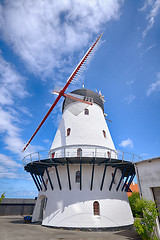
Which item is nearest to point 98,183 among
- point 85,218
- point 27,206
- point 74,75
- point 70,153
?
point 85,218

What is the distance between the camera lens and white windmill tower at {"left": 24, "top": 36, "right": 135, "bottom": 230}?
42.8 ft

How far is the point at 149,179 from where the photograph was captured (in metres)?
10.4

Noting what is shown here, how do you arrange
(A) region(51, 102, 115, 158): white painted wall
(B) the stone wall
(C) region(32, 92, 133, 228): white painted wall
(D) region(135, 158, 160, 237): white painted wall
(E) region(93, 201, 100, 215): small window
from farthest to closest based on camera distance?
(B) the stone wall → (A) region(51, 102, 115, 158): white painted wall → (E) region(93, 201, 100, 215): small window → (C) region(32, 92, 133, 228): white painted wall → (D) region(135, 158, 160, 237): white painted wall

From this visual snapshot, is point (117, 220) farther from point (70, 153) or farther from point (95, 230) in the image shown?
point (70, 153)

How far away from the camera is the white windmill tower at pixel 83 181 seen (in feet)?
42.8

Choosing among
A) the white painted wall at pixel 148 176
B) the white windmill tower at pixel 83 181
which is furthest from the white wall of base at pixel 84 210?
the white painted wall at pixel 148 176

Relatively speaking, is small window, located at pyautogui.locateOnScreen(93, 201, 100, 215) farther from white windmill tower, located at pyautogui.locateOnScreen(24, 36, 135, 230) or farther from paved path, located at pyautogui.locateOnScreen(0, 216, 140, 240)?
paved path, located at pyautogui.locateOnScreen(0, 216, 140, 240)

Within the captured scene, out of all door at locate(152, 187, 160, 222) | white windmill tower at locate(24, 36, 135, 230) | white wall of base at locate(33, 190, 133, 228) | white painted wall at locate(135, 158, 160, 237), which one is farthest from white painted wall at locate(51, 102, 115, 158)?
door at locate(152, 187, 160, 222)

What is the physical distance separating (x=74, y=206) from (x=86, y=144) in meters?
5.97

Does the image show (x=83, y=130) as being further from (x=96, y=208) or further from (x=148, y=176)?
(x=148, y=176)

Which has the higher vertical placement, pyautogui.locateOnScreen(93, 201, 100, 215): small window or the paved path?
pyautogui.locateOnScreen(93, 201, 100, 215): small window

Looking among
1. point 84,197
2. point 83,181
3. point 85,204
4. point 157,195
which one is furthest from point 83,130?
point 157,195

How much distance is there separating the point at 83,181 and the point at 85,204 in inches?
76.9

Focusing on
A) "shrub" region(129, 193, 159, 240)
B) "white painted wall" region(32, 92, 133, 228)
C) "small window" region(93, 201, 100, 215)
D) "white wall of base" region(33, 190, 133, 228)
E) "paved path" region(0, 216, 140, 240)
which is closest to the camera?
"shrub" region(129, 193, 159, 240)
